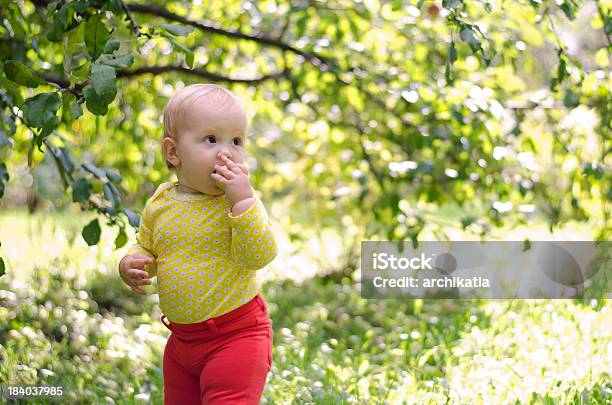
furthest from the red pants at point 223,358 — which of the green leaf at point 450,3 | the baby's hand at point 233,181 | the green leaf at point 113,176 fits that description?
the green leaf at point 450,3

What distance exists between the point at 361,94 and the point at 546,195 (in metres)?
1.06

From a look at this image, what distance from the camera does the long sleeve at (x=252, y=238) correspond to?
1.70 metres

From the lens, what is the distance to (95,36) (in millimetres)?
1749

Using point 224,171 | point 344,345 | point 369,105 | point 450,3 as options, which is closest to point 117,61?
point 224,171

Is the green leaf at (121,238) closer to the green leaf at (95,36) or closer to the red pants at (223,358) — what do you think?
the red pants at (223,358)

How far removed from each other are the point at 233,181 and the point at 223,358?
419mm

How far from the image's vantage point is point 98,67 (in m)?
1.63

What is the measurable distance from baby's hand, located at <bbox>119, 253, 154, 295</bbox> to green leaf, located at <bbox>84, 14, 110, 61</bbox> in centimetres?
49

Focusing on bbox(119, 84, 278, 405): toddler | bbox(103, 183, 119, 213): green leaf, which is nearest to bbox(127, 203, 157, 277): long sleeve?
bbox(119, 84, 278, 405): toddler

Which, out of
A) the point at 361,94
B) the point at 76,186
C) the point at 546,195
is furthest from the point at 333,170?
the point at 76,186

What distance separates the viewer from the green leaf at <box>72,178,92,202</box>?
7.13 ft

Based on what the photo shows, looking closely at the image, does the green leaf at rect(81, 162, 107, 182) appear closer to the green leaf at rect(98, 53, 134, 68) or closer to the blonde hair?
the blonde hair

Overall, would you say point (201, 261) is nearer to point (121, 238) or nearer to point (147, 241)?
point (147, 241)

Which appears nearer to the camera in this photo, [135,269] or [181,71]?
[135,269]
